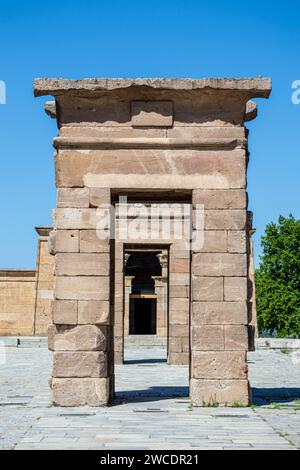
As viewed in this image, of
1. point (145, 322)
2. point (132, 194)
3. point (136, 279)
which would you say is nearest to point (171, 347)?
point (132, 194)

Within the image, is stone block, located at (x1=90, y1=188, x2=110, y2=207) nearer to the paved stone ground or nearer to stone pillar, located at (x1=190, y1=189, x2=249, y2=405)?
stone pillar, located at (x1=190, y1=189, x2=249, y2=405)

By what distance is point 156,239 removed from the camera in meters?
17.8

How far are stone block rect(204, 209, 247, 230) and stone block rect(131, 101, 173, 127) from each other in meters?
1.45

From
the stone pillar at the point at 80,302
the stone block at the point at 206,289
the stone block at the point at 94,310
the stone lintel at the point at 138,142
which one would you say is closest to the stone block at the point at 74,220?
the stone pillar at the point at 80,302

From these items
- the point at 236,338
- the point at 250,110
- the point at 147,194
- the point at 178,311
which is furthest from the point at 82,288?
the point at 178,311

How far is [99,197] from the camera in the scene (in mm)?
9875

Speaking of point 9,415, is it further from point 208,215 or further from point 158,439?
point 208,215

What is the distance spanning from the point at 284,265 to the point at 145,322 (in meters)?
9.03

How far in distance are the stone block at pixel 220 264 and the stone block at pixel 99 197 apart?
57.8 inches

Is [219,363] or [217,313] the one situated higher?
[217,313]

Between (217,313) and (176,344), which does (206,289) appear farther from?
(176,344)

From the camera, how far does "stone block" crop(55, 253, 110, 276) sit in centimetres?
977

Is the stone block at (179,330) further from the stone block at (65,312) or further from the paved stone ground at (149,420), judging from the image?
the stone block at (65,312)

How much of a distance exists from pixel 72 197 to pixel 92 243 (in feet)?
2.31
